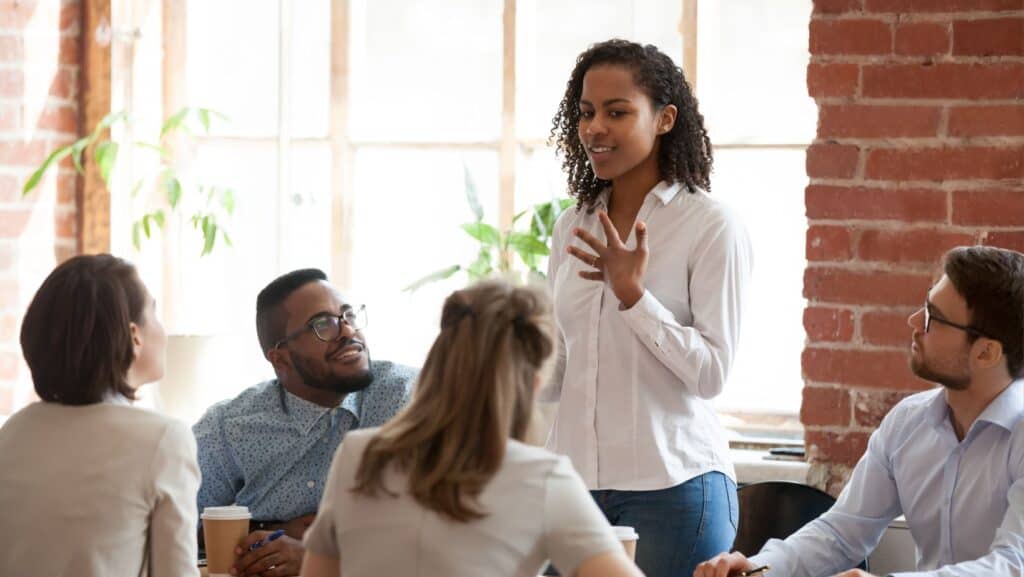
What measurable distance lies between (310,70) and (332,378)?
5.31 feet

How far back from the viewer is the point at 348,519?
160cm

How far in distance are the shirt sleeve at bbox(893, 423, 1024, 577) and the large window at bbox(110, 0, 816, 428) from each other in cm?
138

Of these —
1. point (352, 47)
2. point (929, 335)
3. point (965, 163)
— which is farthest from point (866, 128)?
point (352, 47)

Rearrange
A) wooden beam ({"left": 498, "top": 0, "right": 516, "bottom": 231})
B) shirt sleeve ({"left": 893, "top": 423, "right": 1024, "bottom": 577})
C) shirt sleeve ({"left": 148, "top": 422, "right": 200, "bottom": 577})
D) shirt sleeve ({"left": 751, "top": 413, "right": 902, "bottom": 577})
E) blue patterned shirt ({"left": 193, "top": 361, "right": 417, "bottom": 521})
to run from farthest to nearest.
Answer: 1. wooden beam ({"left": 498, "top": 0, "right": 516, "bottom": 231})
2. blue patterned shirt ({"left": 193, "top": 361, "right": 417, "bottom": 521})
3. shirt sleeve ({"left": 751, "top": 413, "right": 902, "bottom": 577})
4. shirt sleeve ({"left": 893, "top": 423, "right": 1024, "bottom": 577})
5. shirt sleeve ({"left": 148, "top": 422, "right": 200, "bottom": 577})

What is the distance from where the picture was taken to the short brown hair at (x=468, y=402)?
1544 mm

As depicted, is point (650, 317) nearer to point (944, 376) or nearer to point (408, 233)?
point (944, 376)

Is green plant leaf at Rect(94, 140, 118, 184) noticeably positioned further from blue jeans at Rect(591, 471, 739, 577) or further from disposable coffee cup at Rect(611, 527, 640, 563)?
disposable coffee cup at Rect(611, 527, 640, 563)

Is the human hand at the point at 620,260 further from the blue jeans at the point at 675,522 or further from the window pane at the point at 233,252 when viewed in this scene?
the window pane at the point at 233,252

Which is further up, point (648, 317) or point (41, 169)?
point (41, 169)

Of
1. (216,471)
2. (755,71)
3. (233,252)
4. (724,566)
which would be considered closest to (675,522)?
(724,566)

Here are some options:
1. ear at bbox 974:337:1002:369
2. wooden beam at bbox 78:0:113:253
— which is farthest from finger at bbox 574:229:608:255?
wooden beam at bbox 78:0:113:253

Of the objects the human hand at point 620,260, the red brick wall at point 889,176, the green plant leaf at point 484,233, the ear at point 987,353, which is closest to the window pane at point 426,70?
the green plant leaf at point 484,233

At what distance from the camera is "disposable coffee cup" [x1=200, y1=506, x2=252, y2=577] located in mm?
2100

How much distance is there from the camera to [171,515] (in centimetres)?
194
